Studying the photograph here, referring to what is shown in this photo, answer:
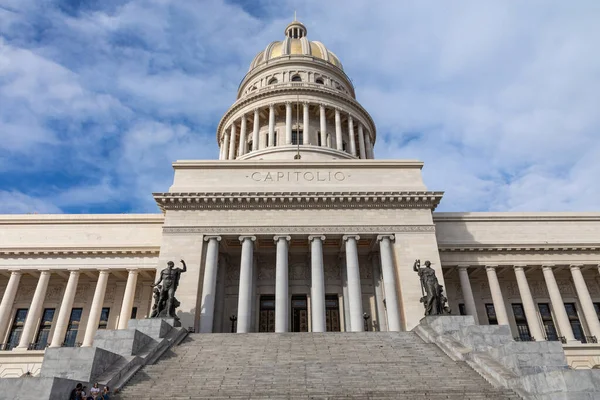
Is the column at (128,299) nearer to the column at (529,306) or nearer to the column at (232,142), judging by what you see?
the column at (232,142)

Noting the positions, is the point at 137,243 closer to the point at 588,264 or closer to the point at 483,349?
the point at 483,349

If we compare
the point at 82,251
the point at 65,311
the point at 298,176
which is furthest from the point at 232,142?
the point at 65,311

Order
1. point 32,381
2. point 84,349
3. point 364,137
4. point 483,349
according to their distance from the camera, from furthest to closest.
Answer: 1. point 364,137
2. point 483,349
3. point 84,349
4. point 32,381

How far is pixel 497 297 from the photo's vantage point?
99.5 ft

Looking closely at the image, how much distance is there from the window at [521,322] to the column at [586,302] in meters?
3.90

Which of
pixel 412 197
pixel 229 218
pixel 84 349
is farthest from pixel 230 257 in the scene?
pixel 84 349

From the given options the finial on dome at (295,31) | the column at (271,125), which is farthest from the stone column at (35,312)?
the finial on dome at (295,31)

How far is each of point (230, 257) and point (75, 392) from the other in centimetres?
1915

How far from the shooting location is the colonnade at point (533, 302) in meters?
29.7

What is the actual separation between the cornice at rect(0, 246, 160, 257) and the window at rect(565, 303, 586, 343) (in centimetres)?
3111

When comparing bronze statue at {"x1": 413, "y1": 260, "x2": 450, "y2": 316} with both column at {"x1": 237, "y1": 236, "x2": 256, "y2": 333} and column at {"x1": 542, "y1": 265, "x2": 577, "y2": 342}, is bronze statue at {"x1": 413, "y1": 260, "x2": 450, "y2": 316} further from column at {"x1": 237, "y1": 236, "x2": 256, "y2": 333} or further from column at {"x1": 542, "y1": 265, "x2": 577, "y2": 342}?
column at {"x1": 542, "y1": 265, "x2": 577, "y2": 342}

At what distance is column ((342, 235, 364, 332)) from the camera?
25572mm

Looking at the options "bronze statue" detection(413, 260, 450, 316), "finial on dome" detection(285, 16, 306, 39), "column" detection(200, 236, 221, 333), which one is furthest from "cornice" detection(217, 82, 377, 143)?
"bronze statue" detection(413, 260, 450, 316)

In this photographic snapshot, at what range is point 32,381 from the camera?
1096cm
